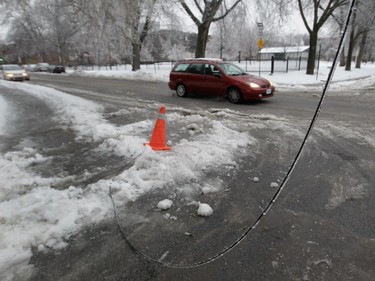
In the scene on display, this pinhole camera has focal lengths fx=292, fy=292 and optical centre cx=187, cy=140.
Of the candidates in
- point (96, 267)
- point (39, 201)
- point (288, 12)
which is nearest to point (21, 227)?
point (39, 201)

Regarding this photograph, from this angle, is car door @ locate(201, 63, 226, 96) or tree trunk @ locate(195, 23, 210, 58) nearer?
car door @ locate(201, 63, 226, 96)

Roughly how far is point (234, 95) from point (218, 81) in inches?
37.9

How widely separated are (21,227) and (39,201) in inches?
22.2

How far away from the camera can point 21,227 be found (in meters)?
3.11

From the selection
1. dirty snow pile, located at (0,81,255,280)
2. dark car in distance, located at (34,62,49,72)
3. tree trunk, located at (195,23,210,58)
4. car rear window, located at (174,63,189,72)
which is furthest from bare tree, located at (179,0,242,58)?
dark car in distance, located at (34,62,49,72)

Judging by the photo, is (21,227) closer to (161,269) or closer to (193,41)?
(161,269)

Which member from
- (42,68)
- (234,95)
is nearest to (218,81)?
(234,95)

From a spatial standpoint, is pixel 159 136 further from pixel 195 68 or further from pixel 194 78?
pixel 195 68

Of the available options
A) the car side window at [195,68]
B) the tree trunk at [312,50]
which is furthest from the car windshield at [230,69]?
the tree trunk at [312,50]

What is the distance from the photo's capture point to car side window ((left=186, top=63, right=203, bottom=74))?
12219 mm

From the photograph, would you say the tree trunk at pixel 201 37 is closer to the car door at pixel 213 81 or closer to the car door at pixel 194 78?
the car door at pixel 194 78

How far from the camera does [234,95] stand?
10953mm

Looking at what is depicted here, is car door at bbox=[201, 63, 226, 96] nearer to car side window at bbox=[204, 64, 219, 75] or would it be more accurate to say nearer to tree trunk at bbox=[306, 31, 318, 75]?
car side window at bbox=[204, 64, 219, 75]

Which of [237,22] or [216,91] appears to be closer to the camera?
[216,91]
